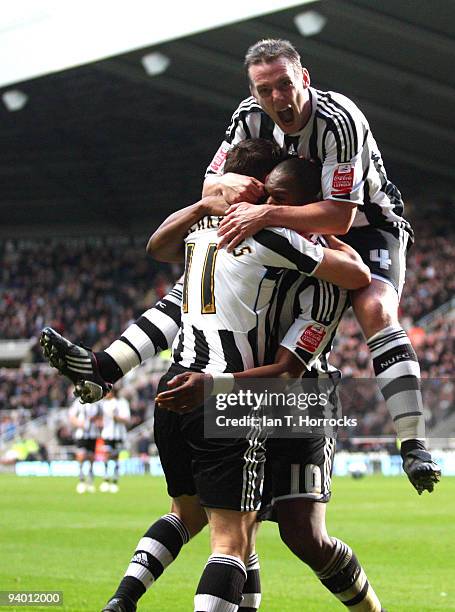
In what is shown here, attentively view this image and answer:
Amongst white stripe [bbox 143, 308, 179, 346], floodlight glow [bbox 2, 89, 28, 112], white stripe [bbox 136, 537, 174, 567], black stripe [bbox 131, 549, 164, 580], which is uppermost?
floodlight glow [bbox 2, 89, 28, 112]

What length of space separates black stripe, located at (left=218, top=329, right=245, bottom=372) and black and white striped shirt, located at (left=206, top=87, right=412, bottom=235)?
724 millimetres

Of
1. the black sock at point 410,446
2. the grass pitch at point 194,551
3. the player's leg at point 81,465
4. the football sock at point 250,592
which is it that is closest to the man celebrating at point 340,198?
the black sock at point 410,446

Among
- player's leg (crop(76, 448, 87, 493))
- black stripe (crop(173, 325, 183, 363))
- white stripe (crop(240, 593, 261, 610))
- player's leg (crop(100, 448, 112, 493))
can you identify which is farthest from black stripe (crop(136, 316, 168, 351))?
player's leg (crop(76, 448, 87, 493))

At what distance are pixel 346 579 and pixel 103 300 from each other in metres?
34.7

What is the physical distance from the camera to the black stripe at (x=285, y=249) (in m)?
4.72

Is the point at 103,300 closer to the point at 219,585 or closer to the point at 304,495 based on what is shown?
the point at 304,495

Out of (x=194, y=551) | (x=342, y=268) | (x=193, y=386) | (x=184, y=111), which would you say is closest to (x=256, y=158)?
(x=342, y=268)

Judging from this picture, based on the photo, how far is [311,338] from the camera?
191 inches

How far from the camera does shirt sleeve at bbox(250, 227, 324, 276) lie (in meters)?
4.72

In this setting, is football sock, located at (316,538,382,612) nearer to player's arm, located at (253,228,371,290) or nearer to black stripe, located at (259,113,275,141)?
player's arm, located at (253,228,371,290)

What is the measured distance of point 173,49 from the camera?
26812 mm

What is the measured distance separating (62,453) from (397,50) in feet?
45.6

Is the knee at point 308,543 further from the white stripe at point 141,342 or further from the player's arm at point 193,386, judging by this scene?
the white stripe at point 141,342

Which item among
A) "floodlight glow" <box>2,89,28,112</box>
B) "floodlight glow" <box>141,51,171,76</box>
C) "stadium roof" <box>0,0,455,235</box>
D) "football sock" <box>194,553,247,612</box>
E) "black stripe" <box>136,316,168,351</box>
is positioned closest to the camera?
"football sock" <box>194,553,247,612</box>
